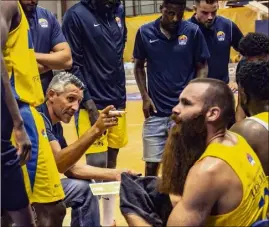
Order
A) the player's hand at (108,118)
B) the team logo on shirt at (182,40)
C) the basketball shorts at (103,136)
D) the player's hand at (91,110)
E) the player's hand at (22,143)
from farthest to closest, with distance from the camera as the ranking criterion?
the team logo on shirt at (182,40)
the basketball shorts at (103,136)
the player's hand at (91,110)
the player's hand at (108,118)
the player's hand at (22,143)

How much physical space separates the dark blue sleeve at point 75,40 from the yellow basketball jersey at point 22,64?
1.66m

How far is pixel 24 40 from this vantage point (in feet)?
8.52

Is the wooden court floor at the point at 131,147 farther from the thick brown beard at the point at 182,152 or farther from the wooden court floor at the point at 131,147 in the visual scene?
the thick brown beard at the point at 182,152

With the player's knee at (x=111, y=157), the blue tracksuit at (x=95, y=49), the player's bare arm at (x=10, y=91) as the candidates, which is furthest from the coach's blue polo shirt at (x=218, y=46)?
the player's bare arm at (x=10, y=91)

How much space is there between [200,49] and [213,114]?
2.45 meters

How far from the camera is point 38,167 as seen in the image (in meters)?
2.77

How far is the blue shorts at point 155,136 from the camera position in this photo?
4.84m

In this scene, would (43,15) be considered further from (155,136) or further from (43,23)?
(155,136)

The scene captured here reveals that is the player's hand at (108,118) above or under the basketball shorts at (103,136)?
above

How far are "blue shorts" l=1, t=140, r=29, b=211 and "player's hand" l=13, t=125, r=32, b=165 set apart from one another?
0.03m

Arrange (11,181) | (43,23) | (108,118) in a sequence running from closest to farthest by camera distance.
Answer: (11,181)
(108,118)
(43,23)

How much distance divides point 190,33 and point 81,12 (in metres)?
0.88

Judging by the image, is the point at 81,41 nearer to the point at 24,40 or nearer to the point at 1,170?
the point at 24,40

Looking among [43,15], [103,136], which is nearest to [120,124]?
[103,136]
